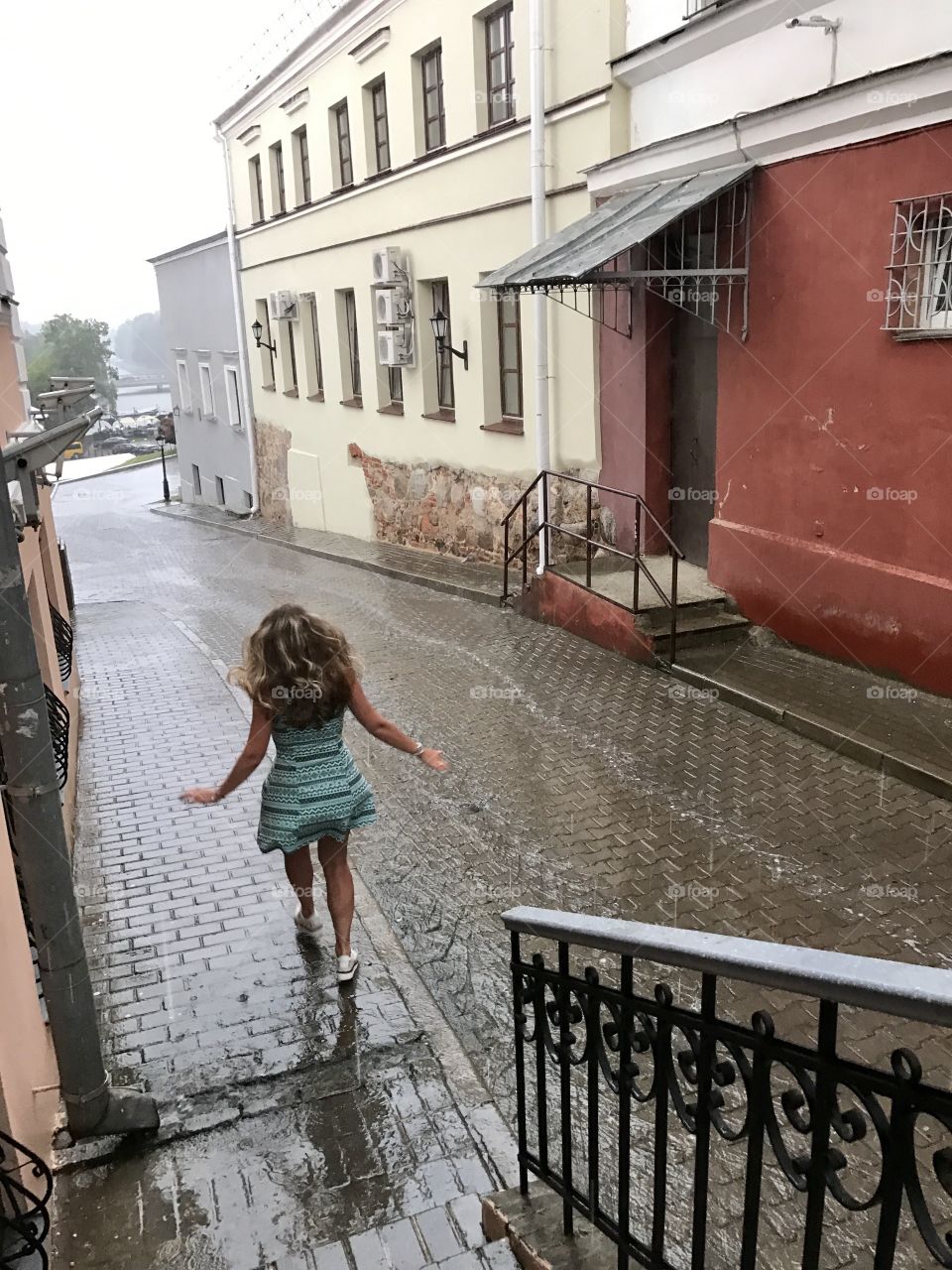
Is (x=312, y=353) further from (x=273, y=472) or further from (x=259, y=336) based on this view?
(x=273, y=472)

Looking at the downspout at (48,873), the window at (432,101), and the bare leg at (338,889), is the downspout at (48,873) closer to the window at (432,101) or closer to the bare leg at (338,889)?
the bare leg at (338,889)

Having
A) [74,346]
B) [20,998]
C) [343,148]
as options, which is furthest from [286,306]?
[74,346]

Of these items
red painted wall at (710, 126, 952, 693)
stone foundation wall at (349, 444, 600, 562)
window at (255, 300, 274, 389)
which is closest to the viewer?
red painted wall at (710, 126, 952, 693)

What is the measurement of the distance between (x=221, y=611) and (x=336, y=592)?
151cm

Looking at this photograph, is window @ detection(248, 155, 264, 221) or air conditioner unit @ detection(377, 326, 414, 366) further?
window @ detection(248, 155, 264, 221)

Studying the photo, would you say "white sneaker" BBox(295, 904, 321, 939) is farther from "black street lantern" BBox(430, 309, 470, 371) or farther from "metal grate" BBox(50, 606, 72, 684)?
"black street lantern" BBox(430, 309, 470, 371)

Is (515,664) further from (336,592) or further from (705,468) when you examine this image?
(336,592)

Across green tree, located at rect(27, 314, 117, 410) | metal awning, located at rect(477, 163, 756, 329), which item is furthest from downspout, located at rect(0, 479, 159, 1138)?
Answer: green tree, located at rect(27, 314, 117, 410)

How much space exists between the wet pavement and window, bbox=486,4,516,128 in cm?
672

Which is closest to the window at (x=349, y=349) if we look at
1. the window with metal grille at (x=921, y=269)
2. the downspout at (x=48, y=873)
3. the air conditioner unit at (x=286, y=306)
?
the air conditioner unit at (x=286, y=306)

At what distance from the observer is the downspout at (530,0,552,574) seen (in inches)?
414

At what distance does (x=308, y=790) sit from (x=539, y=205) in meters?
8.72

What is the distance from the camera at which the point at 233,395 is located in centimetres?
2445

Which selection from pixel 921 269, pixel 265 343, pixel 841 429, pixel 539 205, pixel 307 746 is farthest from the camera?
pixel 265 343
